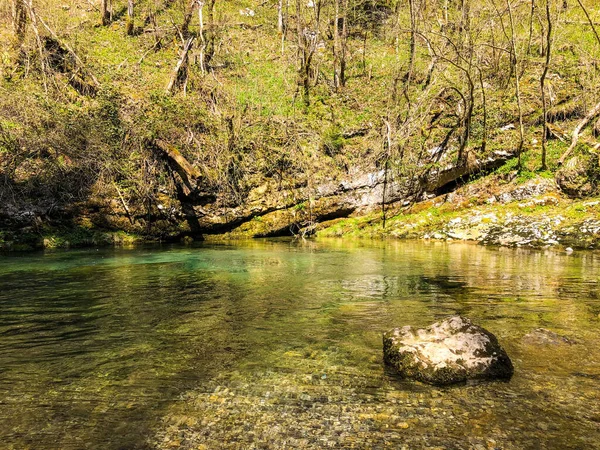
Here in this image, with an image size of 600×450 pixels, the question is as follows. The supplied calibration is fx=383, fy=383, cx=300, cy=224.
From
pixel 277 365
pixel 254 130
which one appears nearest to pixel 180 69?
pixel 254 130

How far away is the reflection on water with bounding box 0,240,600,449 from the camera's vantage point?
2350 mm

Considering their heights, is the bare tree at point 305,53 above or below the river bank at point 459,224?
above

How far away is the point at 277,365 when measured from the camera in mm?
3375

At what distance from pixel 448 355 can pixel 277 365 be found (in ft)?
4.74

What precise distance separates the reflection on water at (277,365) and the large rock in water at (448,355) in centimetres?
13

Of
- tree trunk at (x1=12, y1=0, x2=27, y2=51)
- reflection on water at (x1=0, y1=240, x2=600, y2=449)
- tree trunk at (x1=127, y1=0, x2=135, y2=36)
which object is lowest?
reflection on water at (x1=0, y1=240, x2=600, y2=449)

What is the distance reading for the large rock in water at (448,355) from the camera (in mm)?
3027

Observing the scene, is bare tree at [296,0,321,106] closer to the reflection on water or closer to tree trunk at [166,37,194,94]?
tree trunk at [166,37,194,94]

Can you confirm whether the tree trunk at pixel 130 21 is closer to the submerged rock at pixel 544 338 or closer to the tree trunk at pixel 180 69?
the tree trunk at pixel 180 69

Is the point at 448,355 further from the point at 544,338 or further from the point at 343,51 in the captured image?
the point at 343,51

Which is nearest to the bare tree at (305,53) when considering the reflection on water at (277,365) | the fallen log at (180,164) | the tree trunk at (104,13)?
the fallen log at (180,164)

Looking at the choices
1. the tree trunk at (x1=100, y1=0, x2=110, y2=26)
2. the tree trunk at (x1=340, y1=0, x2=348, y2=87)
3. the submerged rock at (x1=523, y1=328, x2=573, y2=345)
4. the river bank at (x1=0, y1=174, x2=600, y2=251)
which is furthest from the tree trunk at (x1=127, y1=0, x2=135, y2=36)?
A: the submerged rock at (x1=523, y1=328, x2=573, y2=345)

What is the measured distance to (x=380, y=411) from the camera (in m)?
2.58

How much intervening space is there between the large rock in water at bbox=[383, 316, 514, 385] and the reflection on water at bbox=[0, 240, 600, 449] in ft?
0.44
